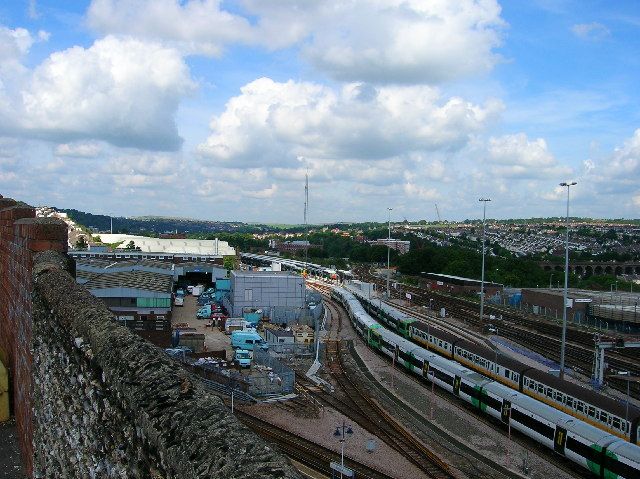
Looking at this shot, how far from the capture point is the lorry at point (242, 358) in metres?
27.1

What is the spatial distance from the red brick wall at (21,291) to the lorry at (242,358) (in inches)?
762

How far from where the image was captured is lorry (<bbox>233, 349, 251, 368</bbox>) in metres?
27.1

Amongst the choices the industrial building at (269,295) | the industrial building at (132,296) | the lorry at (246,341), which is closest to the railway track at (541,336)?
the industrial building at (269,295)

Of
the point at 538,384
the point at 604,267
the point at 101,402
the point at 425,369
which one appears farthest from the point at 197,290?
the point at 604,267

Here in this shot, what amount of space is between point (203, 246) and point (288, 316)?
46641 mm

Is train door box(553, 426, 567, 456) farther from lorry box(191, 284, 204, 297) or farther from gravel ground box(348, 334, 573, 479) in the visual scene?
lorry box(191, 284, 204, 297)

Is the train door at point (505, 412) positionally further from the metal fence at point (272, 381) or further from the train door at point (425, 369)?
the metal fence at point (272, 381)

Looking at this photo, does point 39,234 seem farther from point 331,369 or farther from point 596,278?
point 596,278

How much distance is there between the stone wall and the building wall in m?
35.5

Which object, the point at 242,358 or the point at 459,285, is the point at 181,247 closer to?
the point at 459,285

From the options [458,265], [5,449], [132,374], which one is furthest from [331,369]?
[458,265]

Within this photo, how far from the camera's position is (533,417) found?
710 inches

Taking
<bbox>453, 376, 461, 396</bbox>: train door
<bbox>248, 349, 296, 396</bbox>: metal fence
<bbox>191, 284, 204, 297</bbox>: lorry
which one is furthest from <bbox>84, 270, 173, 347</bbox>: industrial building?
<bbox>453, 376, 461, 396</bbox>: train door

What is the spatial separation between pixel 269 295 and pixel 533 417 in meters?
27.2
